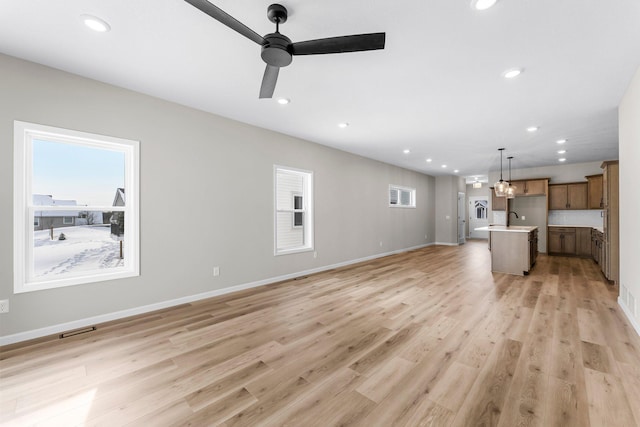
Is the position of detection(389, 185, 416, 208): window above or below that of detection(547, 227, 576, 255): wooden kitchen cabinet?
above

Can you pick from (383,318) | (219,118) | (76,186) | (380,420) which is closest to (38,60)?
(76,186)

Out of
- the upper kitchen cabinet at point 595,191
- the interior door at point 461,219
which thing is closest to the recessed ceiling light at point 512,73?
the upper kitchen cabinet at point 595,191

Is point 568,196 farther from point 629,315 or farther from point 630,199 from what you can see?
point 629,315

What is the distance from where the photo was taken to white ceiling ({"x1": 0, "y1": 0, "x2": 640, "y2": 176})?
2.00 m

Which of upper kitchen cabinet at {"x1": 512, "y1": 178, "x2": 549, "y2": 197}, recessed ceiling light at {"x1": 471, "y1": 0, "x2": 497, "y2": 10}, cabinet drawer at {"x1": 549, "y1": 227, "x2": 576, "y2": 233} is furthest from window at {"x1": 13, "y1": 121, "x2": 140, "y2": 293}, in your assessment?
cabinet drawer at {"x1": 549, "y1": 227, "x2": 576, "y2": 233}

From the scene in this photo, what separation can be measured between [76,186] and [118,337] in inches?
69.7

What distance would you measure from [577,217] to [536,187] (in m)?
1.36

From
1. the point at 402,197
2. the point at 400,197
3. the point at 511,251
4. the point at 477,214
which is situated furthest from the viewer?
the point at 477,214

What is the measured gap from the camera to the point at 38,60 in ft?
8.78

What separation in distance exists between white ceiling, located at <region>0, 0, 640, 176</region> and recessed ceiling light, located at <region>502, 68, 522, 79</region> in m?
0.07

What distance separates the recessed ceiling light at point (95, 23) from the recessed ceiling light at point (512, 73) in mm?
3718

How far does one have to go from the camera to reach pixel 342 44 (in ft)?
6.06

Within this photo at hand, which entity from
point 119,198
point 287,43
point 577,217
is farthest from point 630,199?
point 577,217

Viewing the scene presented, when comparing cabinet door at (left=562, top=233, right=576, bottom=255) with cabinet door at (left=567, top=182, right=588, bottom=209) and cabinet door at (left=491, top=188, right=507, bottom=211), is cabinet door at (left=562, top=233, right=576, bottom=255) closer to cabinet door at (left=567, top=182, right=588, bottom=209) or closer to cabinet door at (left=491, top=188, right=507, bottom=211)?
cabinet door at (left=567, top=182, right=588, bottom=209)
